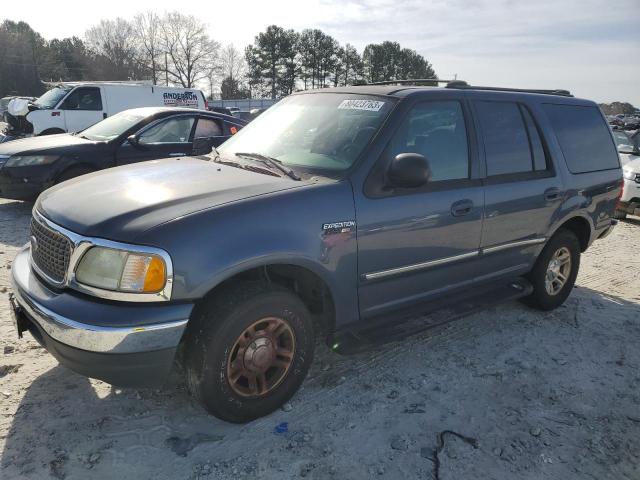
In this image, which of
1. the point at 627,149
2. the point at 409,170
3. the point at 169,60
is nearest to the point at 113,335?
the point at 409,170

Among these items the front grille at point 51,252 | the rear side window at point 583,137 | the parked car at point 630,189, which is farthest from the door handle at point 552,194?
the parked car at point 630,189

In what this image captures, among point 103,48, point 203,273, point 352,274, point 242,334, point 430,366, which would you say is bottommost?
point 430,366

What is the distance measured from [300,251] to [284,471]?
1121 millimetres

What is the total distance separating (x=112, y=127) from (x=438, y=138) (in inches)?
242

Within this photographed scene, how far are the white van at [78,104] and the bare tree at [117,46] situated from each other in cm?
5749

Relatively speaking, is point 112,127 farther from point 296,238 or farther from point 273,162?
point 296,238

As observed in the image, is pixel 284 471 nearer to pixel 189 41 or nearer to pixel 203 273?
pixel 203 273

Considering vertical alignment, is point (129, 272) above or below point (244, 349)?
above

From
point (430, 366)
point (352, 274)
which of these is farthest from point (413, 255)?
point (430, 366)

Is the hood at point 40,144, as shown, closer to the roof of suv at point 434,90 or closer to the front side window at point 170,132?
the front side window at point 170,132

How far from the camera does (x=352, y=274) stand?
2.95 m

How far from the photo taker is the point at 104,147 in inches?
284

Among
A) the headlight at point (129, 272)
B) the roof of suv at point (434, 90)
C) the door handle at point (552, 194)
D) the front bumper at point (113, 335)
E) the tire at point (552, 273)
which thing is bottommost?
the tire at point (552, 273)

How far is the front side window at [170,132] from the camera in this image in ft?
24.5
